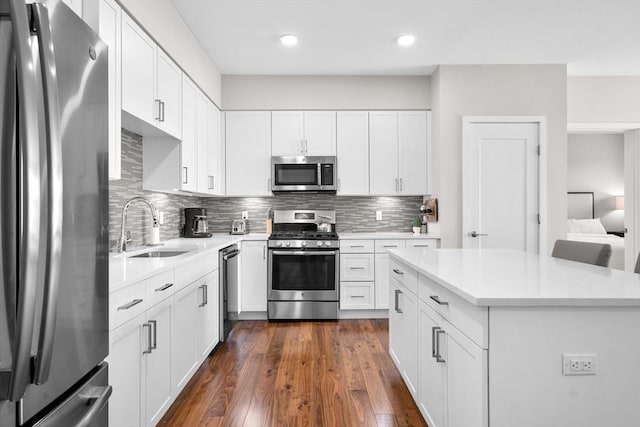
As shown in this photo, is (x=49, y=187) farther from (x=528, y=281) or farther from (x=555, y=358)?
(x=528, y=281)

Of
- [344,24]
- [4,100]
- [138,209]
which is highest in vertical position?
[344,24]

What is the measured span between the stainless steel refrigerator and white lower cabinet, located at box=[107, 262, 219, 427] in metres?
0.54

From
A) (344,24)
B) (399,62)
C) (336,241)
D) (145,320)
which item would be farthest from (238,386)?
(399,62)

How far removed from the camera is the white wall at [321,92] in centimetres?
450

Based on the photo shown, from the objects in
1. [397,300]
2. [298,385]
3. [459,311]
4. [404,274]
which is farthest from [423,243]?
[459,311]

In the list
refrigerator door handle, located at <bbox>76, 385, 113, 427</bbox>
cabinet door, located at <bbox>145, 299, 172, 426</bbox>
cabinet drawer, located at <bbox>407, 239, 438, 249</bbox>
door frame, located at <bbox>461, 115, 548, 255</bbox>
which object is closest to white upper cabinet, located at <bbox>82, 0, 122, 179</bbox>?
cabinet door, located at <bbox>145, 299, 172, 426</bbox>

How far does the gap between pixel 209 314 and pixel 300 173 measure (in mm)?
1984

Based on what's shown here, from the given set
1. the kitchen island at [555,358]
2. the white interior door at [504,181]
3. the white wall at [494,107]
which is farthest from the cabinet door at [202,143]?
the kitchen island at [555,358]

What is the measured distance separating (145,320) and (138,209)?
1.44m

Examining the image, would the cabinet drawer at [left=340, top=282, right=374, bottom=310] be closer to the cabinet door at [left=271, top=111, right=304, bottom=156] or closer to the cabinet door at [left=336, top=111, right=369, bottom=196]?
the cabinet door at [left=336, top=111, right=369, bottom=196]

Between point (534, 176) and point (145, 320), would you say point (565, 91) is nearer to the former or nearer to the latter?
point (534, 176)

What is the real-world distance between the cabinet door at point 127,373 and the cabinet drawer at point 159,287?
12 centimetres

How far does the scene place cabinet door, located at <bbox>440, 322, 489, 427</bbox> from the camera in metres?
1.27

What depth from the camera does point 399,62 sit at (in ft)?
13.5
